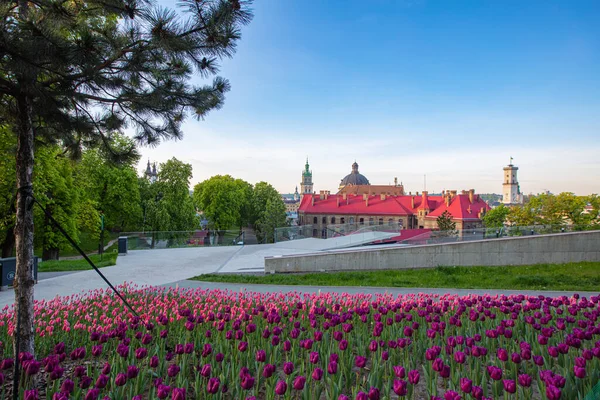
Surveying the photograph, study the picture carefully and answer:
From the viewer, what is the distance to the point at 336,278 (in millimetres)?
12922

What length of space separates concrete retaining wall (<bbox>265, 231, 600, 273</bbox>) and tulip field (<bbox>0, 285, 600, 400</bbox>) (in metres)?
7.54

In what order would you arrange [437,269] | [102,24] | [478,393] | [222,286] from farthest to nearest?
[437,269]
[222,286]
[102,24]
[478,393]

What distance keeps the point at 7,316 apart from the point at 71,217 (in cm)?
1874

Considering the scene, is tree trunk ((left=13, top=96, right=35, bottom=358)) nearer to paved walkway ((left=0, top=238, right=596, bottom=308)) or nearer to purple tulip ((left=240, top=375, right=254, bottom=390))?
purple tulip ((left=240, top=375, right=254, bottom=390))

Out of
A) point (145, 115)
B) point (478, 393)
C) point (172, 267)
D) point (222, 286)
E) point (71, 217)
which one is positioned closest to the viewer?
point (478, 393)

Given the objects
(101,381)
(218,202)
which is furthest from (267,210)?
(101,381)

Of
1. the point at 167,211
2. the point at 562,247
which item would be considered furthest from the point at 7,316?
the point at 167,211

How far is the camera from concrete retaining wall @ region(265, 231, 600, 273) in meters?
14.7

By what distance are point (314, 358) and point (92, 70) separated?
3.59 m

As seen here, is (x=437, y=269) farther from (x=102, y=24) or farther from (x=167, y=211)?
(x=167, y=211)

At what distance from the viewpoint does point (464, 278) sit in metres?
12.8

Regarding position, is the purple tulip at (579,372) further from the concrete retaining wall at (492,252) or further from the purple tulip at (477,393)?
the concrete retaining wall at (492,252)

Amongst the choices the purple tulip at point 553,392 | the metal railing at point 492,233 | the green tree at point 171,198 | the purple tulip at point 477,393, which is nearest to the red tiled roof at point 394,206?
the green tree at point 171,198

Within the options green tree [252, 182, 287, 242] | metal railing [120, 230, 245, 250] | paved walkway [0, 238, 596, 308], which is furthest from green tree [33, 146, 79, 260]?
green tree [252, 182, 287, 242]
